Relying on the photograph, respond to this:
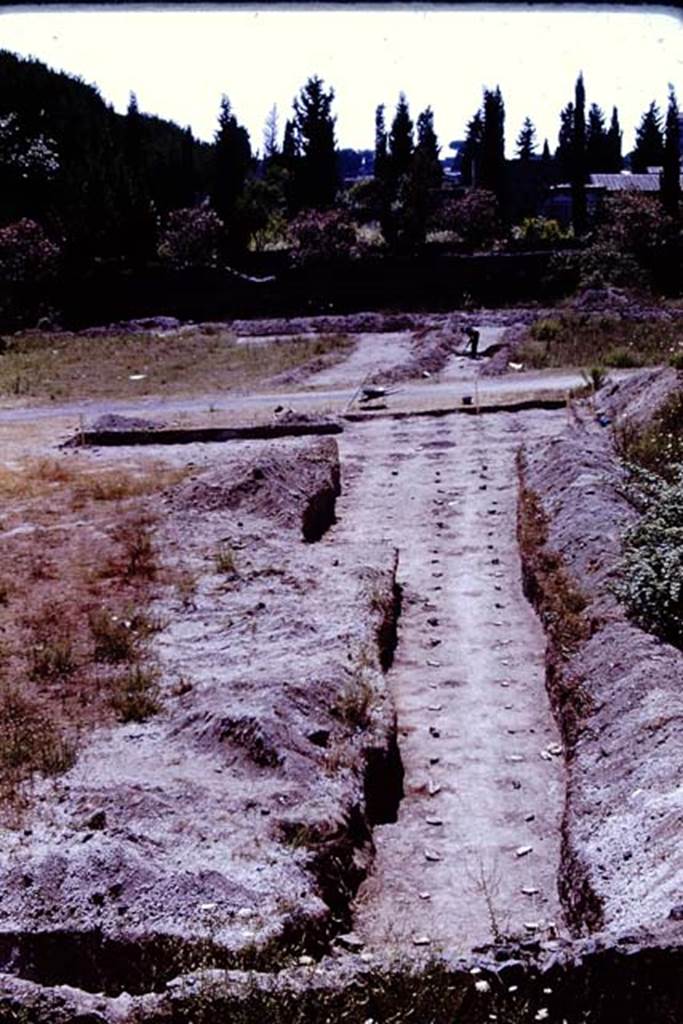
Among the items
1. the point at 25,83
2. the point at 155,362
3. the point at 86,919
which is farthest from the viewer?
the point at 25,83

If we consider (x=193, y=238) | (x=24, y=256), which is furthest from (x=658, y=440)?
(x=193, y=238)

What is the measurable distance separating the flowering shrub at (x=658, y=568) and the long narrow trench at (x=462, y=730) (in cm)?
114

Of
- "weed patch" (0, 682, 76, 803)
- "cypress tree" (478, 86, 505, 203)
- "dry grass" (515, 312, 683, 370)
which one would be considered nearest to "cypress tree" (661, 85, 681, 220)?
"cypress tree" (478, 86, 505, 203)

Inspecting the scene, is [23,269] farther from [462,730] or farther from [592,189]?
[462,730]

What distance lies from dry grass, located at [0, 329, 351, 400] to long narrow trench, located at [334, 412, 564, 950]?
43.0ft

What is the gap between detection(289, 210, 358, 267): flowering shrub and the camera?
157 ft

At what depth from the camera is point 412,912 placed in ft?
23.9

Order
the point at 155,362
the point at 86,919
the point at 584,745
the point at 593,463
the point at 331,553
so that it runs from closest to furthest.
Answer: the point at 86,919
the point at 584,745
the point at 331,553
the point at 593,463
the point at 155,362

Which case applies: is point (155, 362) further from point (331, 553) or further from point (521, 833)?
point (521, 833)

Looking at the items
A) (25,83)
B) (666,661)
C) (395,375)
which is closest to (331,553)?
(666,661)

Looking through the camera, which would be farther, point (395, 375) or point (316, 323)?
point (316, 323)

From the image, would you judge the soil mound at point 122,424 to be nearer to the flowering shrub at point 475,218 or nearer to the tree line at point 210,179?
the tree line at point 210,179

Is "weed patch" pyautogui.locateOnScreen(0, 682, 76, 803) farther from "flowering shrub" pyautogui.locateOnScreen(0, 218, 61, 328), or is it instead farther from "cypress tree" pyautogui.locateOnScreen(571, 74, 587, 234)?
"cypress tree" pyautogui.locateOnScreen(571, 74, 587, 234)

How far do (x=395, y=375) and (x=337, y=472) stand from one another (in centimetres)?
1082
